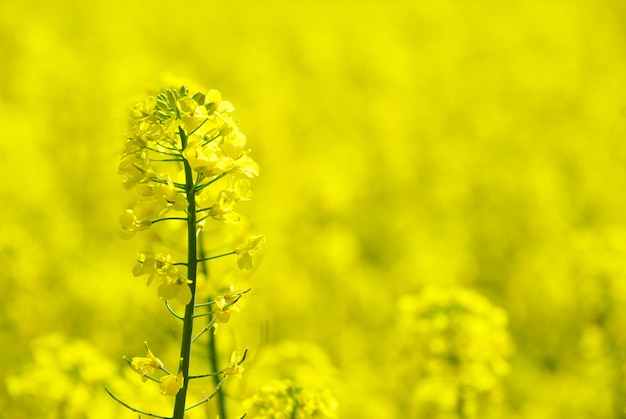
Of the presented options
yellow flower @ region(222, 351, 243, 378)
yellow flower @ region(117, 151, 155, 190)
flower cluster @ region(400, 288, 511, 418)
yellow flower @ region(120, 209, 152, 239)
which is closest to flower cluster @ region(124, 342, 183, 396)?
yellow flower @ region(222, 351, 243, 378)

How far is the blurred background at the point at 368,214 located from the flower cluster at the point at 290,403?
20 cm

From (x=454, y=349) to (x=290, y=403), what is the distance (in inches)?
40.0

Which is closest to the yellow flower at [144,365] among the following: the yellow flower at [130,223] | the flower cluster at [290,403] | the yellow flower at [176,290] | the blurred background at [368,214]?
the yellow flower at [176,290]

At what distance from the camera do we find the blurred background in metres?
3.62

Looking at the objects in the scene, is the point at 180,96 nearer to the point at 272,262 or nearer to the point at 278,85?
the point at 272,262

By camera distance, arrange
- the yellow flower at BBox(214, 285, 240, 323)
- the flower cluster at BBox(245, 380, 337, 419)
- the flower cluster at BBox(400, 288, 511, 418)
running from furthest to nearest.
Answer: the flower cluster at BBox(400, 288, 511, 418), the flower cluster at BBox(245, 380, 337, 419), the yellow flower at BBox(214, 285, 240, 323)

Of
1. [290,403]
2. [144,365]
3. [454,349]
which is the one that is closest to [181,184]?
[144,365]

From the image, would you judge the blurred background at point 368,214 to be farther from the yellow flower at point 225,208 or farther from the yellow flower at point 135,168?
the yellow flower at point 135,168

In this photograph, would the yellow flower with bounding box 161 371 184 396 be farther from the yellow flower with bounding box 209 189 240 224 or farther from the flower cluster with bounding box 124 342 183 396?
the yellow flower with bounding box 209 189 240 224

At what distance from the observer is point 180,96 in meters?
2.18

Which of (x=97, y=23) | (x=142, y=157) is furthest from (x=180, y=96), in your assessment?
(x=97, y=23)

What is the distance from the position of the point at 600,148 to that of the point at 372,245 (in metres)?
3.03

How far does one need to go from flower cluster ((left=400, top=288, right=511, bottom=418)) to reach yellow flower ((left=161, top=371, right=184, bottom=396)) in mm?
1645

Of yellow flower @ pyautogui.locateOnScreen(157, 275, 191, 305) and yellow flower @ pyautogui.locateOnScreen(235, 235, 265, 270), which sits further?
yellow flower @ pyautogui.locateOnScreen(235, 235, 265, 270)
